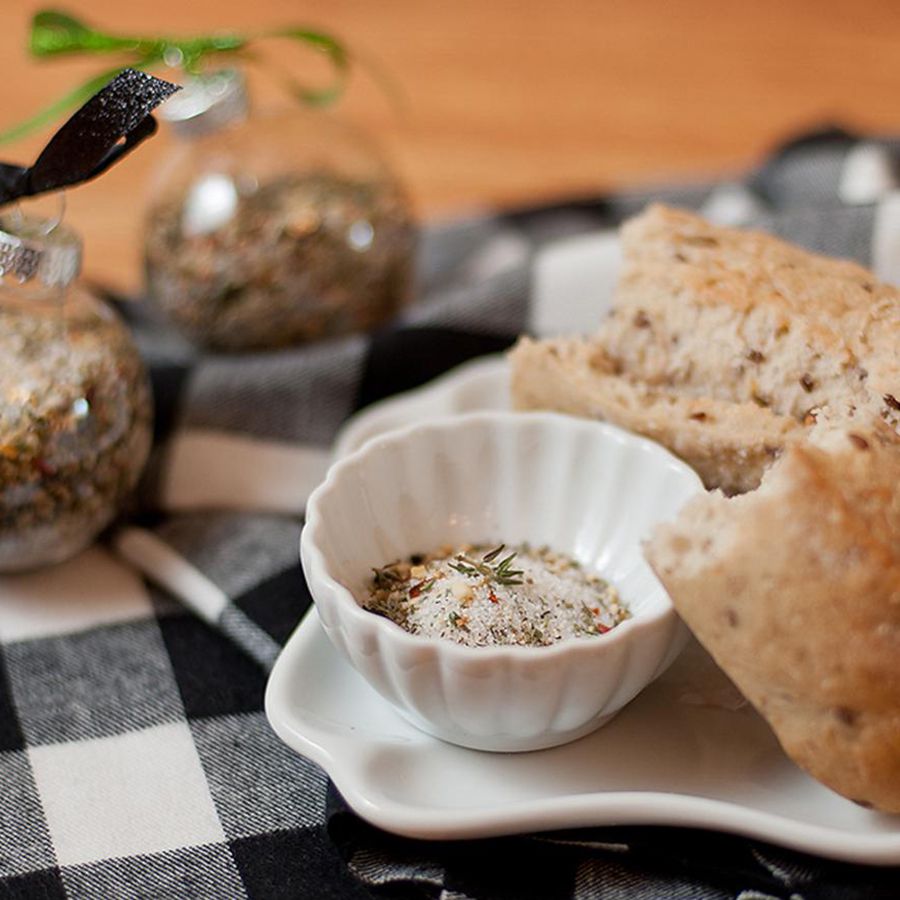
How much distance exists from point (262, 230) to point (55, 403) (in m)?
0.60

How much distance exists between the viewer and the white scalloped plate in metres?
1.28

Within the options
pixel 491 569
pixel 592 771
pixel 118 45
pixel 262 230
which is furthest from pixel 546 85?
pixel 592 771

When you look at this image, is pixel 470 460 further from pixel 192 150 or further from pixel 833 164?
pixel 833 164

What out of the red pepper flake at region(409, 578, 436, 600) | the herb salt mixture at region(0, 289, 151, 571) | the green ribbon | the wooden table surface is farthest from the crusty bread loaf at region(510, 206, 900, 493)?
the wooden table surface

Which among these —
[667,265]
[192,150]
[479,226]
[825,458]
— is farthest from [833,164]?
[825,458]

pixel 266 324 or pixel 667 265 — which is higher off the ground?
pixel 667 265

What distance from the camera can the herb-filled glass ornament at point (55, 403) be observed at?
1683mm

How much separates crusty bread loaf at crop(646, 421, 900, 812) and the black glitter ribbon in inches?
32.7

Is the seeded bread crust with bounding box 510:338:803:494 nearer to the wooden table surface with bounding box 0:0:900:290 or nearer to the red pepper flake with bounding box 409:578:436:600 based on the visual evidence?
the red pepper flake with bounding box 409:578:436:600

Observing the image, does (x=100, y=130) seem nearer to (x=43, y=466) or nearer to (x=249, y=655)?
(x=43, y=466)

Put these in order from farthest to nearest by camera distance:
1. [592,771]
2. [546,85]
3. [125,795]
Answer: [546,85], [125,795], [592,771]

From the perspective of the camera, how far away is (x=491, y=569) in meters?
1.44

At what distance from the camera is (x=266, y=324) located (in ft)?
7.25

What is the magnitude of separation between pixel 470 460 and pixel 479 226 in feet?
3.83
